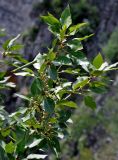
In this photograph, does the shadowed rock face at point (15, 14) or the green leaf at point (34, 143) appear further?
the shadowed rock face at point (15, 14)

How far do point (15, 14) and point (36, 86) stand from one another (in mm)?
13271

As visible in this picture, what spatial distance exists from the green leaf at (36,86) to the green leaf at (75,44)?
18cm

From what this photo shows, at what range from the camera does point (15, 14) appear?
48.0 feet

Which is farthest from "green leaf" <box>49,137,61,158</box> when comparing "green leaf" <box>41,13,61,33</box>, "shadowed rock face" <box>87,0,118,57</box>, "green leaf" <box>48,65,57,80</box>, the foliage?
"shadowed rock face" <box>87,0,118,57</box>

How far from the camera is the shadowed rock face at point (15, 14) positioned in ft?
45.6

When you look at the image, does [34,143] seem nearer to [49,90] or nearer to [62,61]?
[49,90]

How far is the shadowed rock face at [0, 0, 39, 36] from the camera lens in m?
13.9

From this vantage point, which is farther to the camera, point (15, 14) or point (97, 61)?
point (15, 14)

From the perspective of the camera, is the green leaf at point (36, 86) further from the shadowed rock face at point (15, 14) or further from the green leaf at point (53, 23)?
the shadowed rock face at point (15, 14)

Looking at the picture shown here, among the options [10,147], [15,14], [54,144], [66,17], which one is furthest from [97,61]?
[15,14]

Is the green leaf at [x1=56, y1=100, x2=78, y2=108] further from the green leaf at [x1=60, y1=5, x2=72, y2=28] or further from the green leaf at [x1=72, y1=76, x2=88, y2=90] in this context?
the green leaf at [x1=60, y1=5, x2=72, y2=28]

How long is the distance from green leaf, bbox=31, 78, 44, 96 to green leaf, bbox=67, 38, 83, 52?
0.18m

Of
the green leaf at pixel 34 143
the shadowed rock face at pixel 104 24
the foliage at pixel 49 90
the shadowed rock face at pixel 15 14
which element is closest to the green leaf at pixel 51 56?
the foliage at pixel 49 90

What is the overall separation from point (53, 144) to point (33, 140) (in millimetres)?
90
